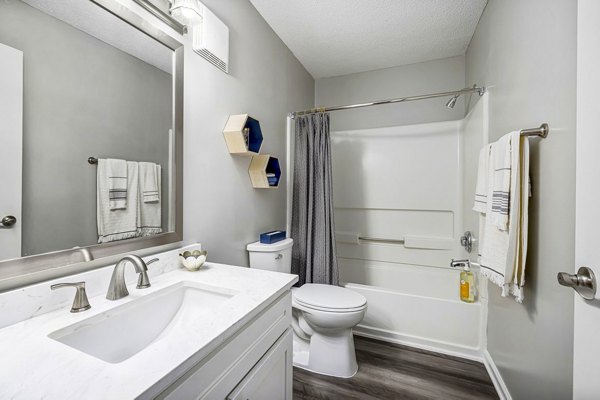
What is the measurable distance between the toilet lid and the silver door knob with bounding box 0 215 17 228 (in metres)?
1.34

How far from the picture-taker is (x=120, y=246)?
99cm

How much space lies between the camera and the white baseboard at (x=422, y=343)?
1828 millimetres

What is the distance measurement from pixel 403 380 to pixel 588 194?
149 cm

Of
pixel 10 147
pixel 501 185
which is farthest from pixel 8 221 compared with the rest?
pixel 501 185

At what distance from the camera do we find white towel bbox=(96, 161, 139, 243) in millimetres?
925

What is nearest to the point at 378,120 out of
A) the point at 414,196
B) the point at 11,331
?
the point at 414,196

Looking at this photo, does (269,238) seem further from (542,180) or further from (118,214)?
(542,180)

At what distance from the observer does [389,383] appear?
1.58 m

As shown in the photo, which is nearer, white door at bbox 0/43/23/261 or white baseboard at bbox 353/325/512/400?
white door at bbox 0/43/23/261

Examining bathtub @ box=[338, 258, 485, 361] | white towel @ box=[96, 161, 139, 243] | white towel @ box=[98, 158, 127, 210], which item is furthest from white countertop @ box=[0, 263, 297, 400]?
bathtub @ box=[338, 258, 485, 361]

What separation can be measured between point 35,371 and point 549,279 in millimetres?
1528

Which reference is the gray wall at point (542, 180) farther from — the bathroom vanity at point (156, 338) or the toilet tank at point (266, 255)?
the toilet tank at point (266, 255)

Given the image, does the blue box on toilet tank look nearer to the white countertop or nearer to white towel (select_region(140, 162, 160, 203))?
white towel (select_region(140, 162, 160, 203))

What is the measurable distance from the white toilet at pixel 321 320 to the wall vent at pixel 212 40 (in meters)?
1.10
